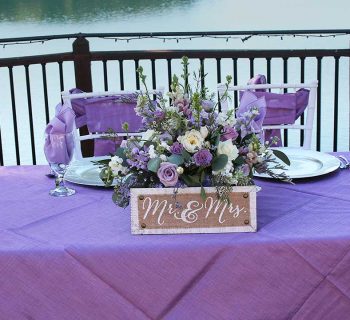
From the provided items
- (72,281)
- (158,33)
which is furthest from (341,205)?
(158,33)

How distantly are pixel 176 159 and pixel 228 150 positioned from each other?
100 millimetres

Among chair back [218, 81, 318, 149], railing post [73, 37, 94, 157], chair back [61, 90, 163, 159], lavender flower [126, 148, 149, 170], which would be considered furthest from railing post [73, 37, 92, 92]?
lavender flower [126, 148, 149, 170]

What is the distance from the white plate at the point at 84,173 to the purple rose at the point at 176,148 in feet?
1.25

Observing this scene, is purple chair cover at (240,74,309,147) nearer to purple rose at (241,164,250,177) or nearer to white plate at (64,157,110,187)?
white plate at (64,157,110,187)

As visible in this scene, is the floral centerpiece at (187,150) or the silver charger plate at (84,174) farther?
the silver charger plate at (84,174)

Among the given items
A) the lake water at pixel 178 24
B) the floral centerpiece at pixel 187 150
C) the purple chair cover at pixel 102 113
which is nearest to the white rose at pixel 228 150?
the floral centerpiece at pixel 187 150

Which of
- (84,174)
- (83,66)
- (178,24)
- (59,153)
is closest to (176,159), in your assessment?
(59,153)

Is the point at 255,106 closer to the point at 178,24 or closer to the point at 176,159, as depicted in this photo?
the point at 176,159

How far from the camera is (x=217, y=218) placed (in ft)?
4.46

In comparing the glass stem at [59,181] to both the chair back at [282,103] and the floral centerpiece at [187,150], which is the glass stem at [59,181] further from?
the chair back at [282,103]

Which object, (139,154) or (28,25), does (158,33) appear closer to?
(139,154)

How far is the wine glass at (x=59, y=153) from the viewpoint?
5.34 feet

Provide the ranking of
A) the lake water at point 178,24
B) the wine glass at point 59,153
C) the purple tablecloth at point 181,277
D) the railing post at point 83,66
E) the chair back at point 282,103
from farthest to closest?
the lake water at point 178,24 → the railing post at point 83,66 → the chair back at point 282,103 → the wine glass at point 59,153 → the purple tablecloth at point 181,277

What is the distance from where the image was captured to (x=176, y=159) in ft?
4.42
